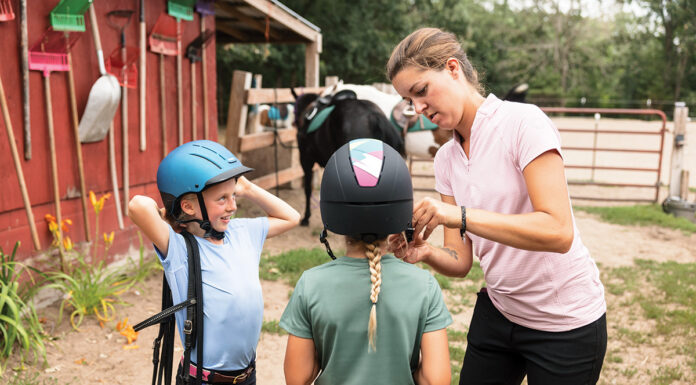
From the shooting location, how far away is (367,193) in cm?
154

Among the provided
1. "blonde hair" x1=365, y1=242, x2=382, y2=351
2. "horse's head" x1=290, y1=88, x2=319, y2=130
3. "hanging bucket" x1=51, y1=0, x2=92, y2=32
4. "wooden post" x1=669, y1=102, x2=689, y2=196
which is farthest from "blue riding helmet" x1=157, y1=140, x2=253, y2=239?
"wooden post" x1=669, y1=102, x2=689, y2=196

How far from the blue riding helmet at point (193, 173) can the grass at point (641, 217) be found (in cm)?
755

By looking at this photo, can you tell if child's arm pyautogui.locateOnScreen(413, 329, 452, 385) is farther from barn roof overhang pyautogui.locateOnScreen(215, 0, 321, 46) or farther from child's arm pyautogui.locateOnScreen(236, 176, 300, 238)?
barn roof overhang pyautogui.locateOnScreen(215, 0, 321, 46)

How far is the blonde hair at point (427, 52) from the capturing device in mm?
1774

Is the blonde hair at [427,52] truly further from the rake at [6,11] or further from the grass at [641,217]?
the grass at [641,217]

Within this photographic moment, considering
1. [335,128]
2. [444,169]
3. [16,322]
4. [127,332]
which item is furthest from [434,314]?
[335,128]

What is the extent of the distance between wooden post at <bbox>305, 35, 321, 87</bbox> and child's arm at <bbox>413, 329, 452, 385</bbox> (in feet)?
28.2

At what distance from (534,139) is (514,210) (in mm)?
249

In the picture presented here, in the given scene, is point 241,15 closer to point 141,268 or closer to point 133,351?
point 141,268

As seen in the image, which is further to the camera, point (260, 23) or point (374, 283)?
point (260, 23)

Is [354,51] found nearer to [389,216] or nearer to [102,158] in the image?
[102,158]

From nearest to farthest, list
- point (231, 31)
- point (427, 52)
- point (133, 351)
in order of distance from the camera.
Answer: point (427, 52)
point (133, 351)
point (231, 31)

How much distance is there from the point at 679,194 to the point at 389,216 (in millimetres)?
9062

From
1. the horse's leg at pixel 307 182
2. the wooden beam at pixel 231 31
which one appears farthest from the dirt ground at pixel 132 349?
the wooden beam at pixel 231 31
